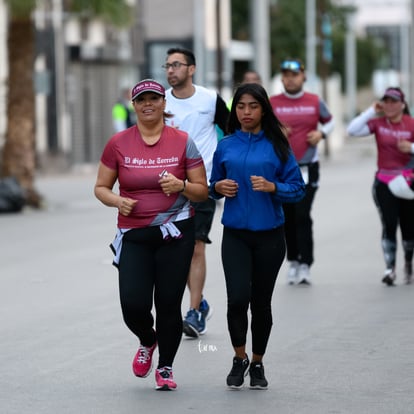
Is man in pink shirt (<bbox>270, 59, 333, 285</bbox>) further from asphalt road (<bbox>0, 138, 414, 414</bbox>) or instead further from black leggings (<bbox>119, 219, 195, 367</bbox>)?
black leggings (<bbox>119, 219, 195, 367</bbox>)

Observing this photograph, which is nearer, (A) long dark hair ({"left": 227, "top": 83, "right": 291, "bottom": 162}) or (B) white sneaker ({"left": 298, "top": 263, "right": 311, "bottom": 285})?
(A) long dark hair ({"left": 227, "top": 83, "right": 291, "bottom": 162})

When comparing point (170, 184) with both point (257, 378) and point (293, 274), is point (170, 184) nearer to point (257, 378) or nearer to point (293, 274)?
point (257, 378)

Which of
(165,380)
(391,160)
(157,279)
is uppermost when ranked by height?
(391,160)

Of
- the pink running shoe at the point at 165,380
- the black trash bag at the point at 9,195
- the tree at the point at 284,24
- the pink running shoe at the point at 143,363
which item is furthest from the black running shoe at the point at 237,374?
the tree at the point at 284,24

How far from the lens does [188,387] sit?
8258 mm

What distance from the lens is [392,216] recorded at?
42.2ft

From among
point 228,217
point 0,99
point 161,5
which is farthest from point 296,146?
point 161,5

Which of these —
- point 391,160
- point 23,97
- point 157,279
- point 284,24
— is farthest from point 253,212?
point 284,24

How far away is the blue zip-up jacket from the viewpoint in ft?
26.6

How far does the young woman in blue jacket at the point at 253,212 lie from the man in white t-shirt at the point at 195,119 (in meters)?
1.89

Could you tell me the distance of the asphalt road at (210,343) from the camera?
782 centimetres

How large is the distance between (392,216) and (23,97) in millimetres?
12285

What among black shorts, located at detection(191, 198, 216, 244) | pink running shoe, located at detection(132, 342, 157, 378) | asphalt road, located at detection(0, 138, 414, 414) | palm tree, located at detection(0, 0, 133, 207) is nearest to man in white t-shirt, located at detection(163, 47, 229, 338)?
black shorts, located at detection(191, 198, 216, 244)

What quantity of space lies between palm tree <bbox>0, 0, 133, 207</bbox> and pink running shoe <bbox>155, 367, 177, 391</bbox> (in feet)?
52.8
